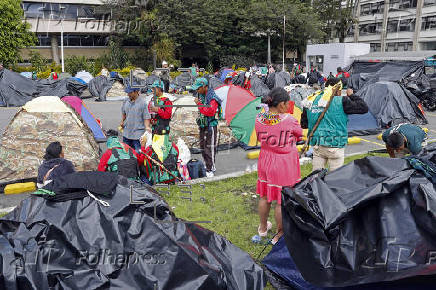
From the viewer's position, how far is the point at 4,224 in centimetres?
326

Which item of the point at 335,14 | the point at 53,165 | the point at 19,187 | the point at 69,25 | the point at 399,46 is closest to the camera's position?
the point at 53,165

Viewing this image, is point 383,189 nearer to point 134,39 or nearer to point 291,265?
point 291,265

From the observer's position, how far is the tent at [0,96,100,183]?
649cm

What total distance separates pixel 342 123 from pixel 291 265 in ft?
7.59

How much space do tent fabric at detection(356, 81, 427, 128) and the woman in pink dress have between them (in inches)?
301

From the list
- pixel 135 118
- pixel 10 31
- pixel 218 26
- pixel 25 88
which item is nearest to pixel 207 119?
pixel 135 118

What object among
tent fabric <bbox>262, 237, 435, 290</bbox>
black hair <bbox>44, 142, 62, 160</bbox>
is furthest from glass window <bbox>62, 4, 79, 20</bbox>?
tent fabric <bbox>262, 237, 435, 290</bbox>

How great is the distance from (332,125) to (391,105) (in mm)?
6883

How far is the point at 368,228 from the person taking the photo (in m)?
2.84

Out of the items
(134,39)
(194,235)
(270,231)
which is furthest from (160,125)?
(134,39)

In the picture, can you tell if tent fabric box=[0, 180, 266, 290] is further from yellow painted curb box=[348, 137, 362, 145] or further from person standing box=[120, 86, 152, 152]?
yellow painted curb box=[348, 137, 362, 145]

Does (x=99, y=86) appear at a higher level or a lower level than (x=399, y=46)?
higher

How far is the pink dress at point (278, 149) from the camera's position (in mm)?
4188

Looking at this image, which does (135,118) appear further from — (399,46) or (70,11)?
(399,46)
